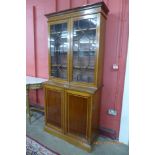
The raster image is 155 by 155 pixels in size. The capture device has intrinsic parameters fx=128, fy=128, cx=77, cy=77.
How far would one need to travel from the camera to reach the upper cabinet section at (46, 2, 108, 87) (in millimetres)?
1838

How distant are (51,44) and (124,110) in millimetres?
1718

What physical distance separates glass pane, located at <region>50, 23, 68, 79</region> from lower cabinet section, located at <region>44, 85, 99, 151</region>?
33cm

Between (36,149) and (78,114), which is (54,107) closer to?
(78,114)

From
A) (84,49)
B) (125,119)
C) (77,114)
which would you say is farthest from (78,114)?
(84,49)

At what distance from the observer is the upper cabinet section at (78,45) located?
184cm

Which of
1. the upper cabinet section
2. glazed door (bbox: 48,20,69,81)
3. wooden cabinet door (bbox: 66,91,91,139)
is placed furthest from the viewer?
glazed door (bbox: 48,20,69,81)

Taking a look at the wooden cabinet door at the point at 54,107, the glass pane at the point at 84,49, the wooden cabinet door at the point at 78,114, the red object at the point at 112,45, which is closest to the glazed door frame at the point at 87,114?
the wooden cabinet door at the point at 78,114

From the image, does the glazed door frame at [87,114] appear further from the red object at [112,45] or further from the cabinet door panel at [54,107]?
the red object at [112,45]

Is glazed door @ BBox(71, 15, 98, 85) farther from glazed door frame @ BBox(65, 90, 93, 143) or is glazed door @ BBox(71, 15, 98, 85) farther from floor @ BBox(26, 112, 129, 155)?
floor @ BBox(26, 112, 129, 155)

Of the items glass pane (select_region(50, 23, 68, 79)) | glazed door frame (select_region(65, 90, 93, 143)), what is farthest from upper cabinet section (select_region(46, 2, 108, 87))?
glazed door frame (select_region(65, 90, 93, 143))

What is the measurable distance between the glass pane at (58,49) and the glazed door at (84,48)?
22 centimetres
